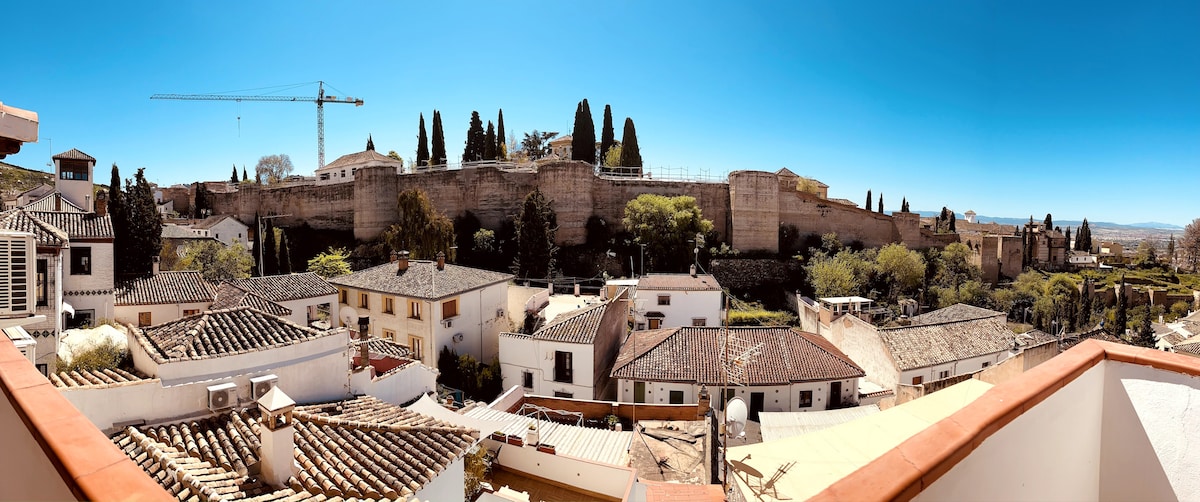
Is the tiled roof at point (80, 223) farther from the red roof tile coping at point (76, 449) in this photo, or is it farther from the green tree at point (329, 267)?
the red roof tile coping at point (76, 449)

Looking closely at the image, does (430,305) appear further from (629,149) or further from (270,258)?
(629,149)

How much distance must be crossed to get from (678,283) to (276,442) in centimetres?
1749

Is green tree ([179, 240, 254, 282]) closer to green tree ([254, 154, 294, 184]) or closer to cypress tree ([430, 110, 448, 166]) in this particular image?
cypress tree ([430, 110, 448, 166])

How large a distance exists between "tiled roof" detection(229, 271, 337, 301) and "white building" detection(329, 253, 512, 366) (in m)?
0.57

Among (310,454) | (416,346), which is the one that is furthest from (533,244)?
(310,454)

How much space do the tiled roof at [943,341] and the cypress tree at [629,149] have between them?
21.9 m

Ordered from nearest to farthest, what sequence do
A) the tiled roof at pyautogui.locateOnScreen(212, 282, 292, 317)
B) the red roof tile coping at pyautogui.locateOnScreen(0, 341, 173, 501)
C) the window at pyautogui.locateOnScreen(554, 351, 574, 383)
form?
the red roof tile coping at pyautogui.locateOnScreen(0, 341, 173, 501)
the window at pyautogui.locateOnScreen(554, 351, 574, 383)
the tiled roof at pyautogui.locateOnScreen(212, 282, 292, 317)

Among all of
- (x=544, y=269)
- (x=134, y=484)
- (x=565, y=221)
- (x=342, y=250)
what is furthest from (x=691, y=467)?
(x=342, y=250)

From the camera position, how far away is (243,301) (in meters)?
14.6

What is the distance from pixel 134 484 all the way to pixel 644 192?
3242 cm

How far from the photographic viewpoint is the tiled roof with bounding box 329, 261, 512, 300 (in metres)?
15.8

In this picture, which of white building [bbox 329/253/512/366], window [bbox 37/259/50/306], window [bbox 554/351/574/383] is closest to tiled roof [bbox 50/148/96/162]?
white building [bbox 329/253/512/366]

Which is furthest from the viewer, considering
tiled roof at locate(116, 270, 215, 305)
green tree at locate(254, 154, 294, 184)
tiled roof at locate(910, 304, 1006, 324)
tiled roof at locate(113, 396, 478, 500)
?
green tree at locate(254, 154, 294, 184)

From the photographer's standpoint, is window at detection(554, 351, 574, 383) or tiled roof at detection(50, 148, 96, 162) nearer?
window at detection(554, 351, 574, 383)
